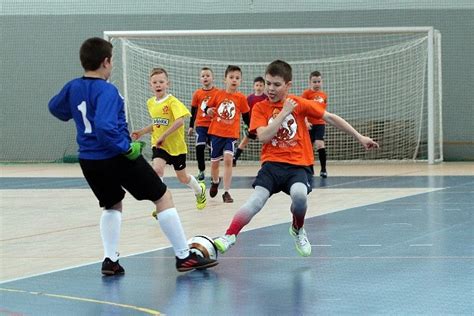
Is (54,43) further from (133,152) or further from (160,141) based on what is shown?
(133,152)

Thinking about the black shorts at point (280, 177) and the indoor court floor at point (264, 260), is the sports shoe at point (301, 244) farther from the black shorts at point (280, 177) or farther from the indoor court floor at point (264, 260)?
the black shorts at point (280, 177)

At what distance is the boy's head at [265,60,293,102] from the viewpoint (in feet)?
26.8

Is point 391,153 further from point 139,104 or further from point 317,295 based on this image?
point 317,295

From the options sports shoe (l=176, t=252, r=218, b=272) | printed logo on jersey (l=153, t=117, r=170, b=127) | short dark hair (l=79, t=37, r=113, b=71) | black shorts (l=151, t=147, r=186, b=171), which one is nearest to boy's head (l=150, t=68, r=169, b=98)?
printed logo on jersey (l=153, t=117, r=170, b=127)

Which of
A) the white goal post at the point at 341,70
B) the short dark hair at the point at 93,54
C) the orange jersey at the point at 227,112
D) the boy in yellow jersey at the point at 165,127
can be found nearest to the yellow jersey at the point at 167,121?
the boy in yellow jersey at the point at 165,127

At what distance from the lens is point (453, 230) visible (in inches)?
381

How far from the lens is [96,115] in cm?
727

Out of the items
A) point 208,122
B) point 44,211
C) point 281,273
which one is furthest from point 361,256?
point 208,122

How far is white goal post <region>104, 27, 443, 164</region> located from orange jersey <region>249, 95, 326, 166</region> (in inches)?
474

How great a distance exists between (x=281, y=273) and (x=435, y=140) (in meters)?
13.8

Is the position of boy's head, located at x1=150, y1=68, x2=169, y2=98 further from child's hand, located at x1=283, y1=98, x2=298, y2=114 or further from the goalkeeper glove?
the goalkeeper glove

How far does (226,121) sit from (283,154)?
17.6ft

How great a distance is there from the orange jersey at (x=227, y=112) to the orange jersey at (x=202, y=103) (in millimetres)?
1202

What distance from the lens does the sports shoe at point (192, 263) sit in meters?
7.61
